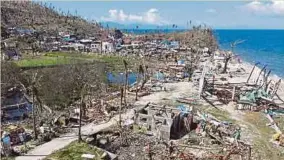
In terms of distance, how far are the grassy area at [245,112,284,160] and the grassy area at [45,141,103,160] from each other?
39.0 feet

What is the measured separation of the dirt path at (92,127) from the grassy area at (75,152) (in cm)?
81

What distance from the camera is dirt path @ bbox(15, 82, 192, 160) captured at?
26.8 meters

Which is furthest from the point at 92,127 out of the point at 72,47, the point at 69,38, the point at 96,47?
the point at 69,38

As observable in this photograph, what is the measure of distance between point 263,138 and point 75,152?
→ 16.0 m

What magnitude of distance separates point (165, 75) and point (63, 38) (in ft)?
209

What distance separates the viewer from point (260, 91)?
45.5 m

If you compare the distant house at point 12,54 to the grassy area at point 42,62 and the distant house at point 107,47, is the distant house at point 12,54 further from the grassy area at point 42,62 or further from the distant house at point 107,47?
the distant house at point 107,47

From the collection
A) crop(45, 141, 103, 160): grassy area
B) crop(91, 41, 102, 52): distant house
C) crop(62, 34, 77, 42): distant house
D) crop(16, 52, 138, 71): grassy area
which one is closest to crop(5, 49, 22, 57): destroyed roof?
crop(16, 52, 138, 71): grassy area

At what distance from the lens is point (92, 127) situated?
33812mm

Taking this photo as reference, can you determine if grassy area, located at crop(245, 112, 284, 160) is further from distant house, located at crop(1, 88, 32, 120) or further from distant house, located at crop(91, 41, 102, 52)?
distant house, located at crop(91, 41, 102, 52)

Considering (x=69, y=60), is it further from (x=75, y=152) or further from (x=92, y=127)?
(x=75, y=152)

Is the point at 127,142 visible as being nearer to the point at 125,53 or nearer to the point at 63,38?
the point at 125,53

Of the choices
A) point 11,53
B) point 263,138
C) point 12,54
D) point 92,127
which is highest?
point 11,53

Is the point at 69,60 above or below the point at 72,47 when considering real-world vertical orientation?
below
